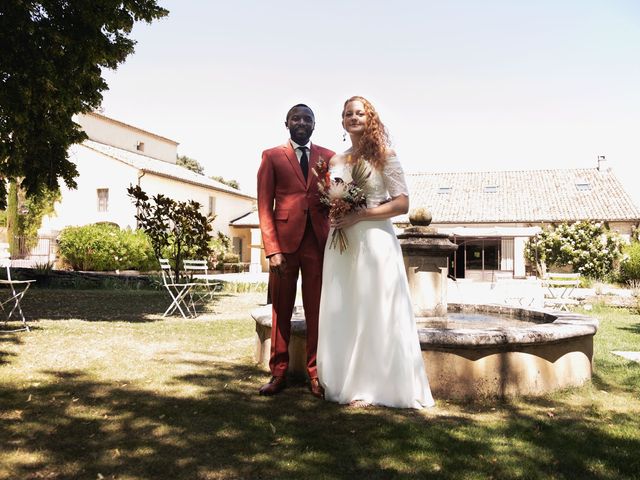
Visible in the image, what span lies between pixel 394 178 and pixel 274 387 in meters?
1.87

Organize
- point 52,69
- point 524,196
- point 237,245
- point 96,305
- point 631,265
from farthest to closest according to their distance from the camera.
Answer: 1. point 237,245
2. point 524,196
3. point 631,265
4. point 96,305
5. point 52,69

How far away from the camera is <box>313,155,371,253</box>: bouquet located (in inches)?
149

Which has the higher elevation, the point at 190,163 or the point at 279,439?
the point at 190,163

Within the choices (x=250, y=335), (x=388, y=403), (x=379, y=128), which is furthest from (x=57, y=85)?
(x=388, y=403)

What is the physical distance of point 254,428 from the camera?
3.34 metres

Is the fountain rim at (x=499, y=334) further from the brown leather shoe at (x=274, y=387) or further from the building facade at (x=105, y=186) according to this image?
the building facade at (x=105, y=186)

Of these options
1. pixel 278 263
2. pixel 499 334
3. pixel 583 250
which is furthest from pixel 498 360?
pixel 583 250

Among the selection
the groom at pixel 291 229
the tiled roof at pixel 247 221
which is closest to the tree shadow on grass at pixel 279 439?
the groom at pixel 291 229

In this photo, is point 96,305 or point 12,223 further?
point 12,223

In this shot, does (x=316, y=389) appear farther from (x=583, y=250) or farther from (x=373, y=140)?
(x=583, y=250)

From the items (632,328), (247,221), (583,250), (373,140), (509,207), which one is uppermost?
(509,207)

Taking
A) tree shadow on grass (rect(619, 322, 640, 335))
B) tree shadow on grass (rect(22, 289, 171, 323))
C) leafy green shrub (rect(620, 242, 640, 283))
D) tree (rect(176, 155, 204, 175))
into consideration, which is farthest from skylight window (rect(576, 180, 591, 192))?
tree (rect(176, 155, 204, 175))

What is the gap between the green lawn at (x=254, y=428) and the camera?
2727 mm

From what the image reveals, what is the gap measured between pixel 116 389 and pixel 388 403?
2211 millimetres
